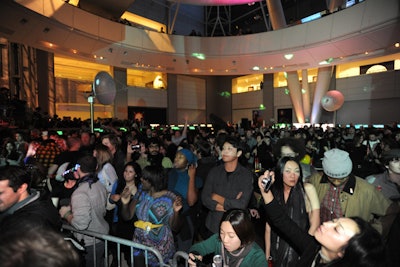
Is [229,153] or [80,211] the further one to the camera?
[229,153]

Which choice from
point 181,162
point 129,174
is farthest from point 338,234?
point 129,174

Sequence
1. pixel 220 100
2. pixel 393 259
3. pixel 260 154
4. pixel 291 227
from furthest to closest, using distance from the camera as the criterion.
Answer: pixel 220 100 → pixel 260 154 → pixel 291 227 → pixel 393 259

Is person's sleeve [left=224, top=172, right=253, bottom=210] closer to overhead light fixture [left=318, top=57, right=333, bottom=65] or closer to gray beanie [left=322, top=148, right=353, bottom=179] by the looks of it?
gray beanie [left=322, top=148, right=353, bottom=179]

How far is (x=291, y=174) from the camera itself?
94.7 inches

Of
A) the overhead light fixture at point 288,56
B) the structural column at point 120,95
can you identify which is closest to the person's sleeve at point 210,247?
the overhead light fixture at point 288,56

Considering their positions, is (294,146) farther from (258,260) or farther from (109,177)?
(109,177)

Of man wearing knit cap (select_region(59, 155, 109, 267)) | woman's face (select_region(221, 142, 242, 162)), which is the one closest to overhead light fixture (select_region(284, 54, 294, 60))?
woman's face (select_region(221, 142, 242, 162))

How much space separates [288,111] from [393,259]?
23.0 m

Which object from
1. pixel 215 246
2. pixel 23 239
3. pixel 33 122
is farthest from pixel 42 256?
pixel 33 122

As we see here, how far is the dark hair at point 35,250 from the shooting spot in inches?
32.2

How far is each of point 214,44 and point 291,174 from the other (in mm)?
15873

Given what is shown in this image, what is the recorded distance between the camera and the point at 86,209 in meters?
2.54

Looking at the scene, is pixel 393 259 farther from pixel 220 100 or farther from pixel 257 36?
pixel 220 100

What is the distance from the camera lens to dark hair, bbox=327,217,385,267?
1.26 m
